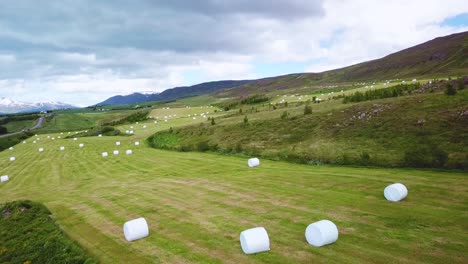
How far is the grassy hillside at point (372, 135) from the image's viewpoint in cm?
2200

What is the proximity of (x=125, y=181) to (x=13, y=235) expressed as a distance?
11.4 meters

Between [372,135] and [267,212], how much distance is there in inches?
600

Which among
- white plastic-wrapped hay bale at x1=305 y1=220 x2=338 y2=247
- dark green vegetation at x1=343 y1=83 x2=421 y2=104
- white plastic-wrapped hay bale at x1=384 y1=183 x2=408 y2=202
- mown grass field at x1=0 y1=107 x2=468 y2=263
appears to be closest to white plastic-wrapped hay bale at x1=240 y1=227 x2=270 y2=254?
mown grass field at x1=0 y1=107 x2=468 y2=263

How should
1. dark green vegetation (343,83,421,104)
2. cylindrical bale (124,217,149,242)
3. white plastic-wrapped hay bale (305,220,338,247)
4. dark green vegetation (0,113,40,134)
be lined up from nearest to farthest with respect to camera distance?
white plastic-wrapped hay bale (305,220,338,247) → cylindrical bale (124,217,149,242) → dark green vegetation (343,83,421,104) → dark green vegetation (0,113,40,134)

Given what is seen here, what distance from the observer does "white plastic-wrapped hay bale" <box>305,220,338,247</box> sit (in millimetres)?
11609

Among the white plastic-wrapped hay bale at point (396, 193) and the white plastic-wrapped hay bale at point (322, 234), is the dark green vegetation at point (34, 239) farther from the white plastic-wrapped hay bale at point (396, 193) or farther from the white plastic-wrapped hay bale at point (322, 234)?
the white plastic-wrapped hay bale at point (396, 193)

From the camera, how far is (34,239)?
623 inches

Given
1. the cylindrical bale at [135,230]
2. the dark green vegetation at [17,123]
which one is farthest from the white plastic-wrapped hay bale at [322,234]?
the dark green vegetation at [17,123]

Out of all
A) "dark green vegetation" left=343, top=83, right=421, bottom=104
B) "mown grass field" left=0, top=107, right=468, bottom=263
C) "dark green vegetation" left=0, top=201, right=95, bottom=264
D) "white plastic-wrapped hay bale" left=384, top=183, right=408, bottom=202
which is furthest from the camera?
"dark green vegetation" left=343, top=83, right=421, bottom=104

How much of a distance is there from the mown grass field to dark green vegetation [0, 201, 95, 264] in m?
0.61

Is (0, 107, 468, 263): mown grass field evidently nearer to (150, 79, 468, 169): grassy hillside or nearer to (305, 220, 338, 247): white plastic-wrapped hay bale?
(305, 220, 338, 247): white plastic-wrapped hay bale

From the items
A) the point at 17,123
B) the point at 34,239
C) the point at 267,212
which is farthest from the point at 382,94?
the point at 17,123

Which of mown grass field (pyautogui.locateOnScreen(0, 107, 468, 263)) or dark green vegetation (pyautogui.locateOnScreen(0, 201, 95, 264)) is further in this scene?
dark green vegetation (pyautogui.locateOnScreen(0, 201, 95, 264))

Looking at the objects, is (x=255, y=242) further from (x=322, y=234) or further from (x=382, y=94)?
(x=382, y=94)
